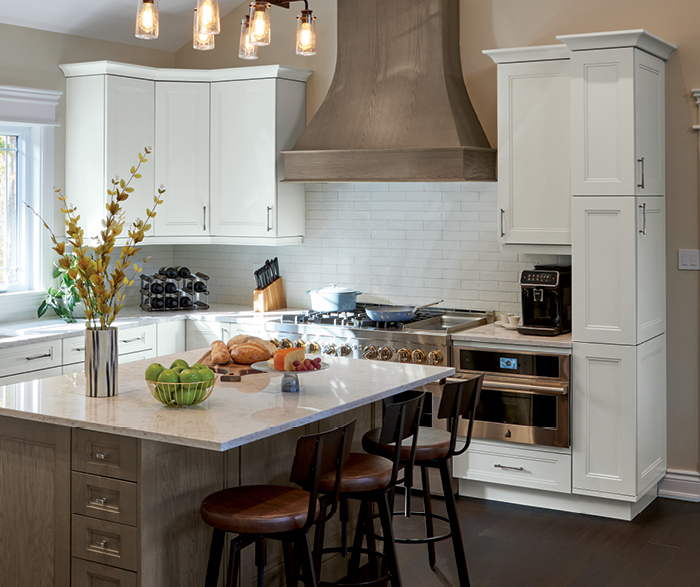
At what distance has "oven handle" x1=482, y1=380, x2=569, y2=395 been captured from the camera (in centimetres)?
472

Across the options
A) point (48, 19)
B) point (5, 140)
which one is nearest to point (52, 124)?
point (5, 140)

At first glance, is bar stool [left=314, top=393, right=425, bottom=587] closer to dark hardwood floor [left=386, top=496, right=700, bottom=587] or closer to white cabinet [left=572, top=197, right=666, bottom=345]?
dark hardwood floor [left=386, top=496, right=700, bottom=587]

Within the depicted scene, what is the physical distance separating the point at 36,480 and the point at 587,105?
3247 mm

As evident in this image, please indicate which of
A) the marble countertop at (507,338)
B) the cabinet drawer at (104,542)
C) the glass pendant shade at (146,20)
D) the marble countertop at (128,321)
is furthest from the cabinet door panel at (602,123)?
the cabinet drawer at (104,542)

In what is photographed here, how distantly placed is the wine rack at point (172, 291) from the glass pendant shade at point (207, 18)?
321cm

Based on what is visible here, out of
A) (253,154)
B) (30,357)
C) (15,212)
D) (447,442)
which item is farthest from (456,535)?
(15,212)

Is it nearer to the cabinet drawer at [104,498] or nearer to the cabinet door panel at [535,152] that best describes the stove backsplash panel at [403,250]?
the cabinet door panel at [535,152]

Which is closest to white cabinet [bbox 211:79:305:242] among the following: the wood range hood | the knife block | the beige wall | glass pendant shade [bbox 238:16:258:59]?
the wood range hood

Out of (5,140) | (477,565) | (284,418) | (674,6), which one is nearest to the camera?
(284,418)

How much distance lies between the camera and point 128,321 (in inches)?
221

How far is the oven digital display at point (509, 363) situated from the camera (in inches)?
A: 192

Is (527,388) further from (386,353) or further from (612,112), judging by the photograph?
(612,112)

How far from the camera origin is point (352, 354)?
524 cm

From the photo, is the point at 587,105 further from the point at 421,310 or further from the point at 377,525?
the point at 377,525
